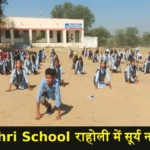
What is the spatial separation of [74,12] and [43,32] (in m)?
36.0

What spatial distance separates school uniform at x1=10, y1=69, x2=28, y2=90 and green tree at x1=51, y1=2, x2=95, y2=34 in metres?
69.7

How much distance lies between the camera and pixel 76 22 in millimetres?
48000

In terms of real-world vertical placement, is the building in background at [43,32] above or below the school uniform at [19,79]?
above

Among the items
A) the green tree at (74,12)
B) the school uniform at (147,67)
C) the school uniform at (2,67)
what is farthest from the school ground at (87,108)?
the green tree at (74,12)

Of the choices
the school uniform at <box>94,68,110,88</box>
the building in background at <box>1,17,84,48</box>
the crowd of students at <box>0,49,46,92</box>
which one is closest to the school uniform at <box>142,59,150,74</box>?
the crowd of students at <box>0,49,46,92</box>

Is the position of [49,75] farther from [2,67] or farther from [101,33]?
[101,33]

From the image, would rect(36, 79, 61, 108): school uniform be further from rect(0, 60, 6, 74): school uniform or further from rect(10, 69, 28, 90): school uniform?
rect(0, 60, 6, 74): school uniform

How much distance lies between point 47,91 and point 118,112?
6.58 ft

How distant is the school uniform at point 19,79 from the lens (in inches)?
426

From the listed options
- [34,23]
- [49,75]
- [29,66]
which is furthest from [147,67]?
[34,23]

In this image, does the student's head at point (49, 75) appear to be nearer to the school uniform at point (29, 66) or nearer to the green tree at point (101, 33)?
the school uniform at point (29, 66)

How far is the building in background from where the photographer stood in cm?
4322

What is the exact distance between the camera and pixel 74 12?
81.2m

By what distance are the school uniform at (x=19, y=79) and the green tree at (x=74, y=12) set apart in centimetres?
6971
